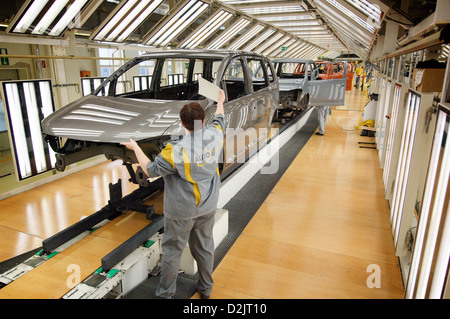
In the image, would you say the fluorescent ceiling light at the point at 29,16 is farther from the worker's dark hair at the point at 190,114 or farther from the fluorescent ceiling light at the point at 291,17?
the fluorescent ceiling light at the point at 291,17

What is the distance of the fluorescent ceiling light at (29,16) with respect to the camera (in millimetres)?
4336

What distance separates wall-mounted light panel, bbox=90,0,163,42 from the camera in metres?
5.76

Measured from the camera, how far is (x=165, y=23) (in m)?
7.13

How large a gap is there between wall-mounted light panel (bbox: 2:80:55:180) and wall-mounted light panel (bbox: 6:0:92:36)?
0.78 metres

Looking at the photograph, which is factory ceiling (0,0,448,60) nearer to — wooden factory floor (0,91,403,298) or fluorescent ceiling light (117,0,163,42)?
fluorescent ceiling light (117,0,163,42)

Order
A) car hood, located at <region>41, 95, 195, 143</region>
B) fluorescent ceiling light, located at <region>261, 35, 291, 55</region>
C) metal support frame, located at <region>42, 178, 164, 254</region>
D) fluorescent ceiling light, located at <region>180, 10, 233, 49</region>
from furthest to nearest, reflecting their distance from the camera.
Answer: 1. fluorescent ceiling light, located at <region>261, 35, 291, 55</region>
2. fluorescent ceiling light, located at <region>180, 10, 233, 49</region>
3. metal support frame, located at <region>42, 178, 164, 254</region>
4. car hood, located at <region>41, 95, 195, 143</region>

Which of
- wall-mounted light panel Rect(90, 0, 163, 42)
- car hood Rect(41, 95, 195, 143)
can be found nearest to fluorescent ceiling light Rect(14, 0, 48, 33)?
wall-mounted light panel Rect(90, 0, 163, 42)

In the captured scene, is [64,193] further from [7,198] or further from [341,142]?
[341,142]

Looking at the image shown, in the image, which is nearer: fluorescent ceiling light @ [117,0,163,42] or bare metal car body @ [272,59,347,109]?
fluorescent ceiling light @ [117,0,163,42]

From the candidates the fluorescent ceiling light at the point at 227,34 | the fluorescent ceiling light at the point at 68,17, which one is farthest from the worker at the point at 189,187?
the fluorescent ceiling light at the point at 227,34

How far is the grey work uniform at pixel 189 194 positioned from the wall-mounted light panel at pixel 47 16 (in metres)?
3.82

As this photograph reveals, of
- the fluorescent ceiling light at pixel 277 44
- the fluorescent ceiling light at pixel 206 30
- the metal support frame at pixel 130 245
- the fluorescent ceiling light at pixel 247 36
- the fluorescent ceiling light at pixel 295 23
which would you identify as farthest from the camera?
the fluorescent ceiling light at pixel 277 44

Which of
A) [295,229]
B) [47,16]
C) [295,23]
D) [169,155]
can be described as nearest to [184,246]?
[169,155]

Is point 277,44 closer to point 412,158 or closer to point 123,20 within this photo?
point 123,20
